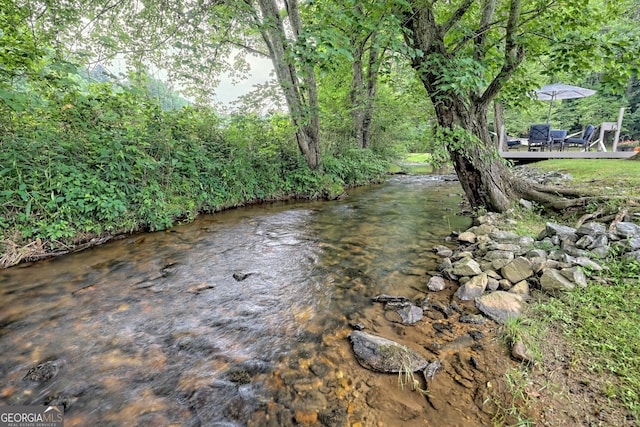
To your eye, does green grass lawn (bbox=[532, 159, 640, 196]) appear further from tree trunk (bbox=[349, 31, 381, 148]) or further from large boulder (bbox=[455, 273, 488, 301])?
tree trunk (bbox=[349, 31, 381, 148])

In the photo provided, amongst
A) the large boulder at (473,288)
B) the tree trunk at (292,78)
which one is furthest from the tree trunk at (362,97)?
the large boulder at (473,288)

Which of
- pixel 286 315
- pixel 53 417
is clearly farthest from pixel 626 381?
pixel 53 417

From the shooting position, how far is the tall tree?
410 cm

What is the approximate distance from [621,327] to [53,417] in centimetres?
390

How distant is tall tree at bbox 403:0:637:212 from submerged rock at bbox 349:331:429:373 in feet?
11.2

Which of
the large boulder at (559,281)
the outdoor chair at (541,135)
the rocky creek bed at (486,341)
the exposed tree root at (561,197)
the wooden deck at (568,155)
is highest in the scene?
the outdoor chair at (541,135)

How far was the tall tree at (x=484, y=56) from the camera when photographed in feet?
13.4

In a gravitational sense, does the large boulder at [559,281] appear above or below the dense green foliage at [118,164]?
below

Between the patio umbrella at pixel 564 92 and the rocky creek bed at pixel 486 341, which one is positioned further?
the patio umbrella at pixel 564 92

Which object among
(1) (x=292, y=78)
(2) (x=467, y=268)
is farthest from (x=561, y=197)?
(1) (x=292, y=78)

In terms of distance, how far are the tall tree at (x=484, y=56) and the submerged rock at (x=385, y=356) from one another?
342cm

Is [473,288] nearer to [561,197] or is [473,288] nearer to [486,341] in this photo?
[486,341]

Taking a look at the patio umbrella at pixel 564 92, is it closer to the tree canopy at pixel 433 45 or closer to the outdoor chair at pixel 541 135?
the outdoor chair at pixel 541 135

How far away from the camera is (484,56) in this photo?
4863 millimetres
